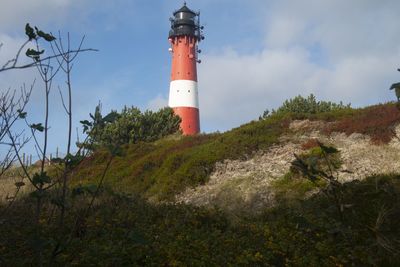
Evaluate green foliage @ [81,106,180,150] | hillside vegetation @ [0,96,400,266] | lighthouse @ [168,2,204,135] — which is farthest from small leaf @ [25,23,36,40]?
lighthouse @ [168,2,204,135]

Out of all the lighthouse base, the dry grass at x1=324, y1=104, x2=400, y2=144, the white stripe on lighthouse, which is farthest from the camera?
the white stripe on lighthouse

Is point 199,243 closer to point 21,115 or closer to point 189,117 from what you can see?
point 21,115

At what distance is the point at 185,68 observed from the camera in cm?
4203

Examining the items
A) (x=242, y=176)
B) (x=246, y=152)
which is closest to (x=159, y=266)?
(x=242, y=176)

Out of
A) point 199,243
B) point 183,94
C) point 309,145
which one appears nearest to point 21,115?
point 199,243

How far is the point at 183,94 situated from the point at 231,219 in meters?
29.9

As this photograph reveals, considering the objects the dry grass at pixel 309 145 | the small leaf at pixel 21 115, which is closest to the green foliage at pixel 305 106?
the dry grass at pixel 309 145

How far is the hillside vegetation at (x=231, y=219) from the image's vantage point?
361cm

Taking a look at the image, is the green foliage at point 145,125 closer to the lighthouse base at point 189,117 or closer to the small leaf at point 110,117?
the lighthouse base at point 189,117

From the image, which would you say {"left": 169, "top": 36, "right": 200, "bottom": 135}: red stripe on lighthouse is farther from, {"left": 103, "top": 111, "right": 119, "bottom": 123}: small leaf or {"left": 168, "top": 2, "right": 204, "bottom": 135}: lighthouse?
{"left": 103, "top": 111, "right": 119, "bottom": 123}: small leaf

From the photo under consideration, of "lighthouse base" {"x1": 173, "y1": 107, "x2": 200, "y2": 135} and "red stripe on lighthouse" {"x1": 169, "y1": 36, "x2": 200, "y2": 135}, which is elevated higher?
"red stripe on lighthouse" {"x1": 169, "y1": 36, "x2": 200, "y2": 135}

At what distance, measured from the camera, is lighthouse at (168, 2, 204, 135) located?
39969 mm

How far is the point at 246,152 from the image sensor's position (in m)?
19.3

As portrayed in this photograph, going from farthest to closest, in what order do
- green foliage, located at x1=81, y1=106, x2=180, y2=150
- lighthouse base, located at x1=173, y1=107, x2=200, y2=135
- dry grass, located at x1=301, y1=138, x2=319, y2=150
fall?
lighthouse base, located at x1=173, y1=107, x2=200, y2=135 < green foliage, located at x1=81, y1=106, x2=180, y2=150 < dry grass, located at x1=301, y1=138, x2=319, y2=150
